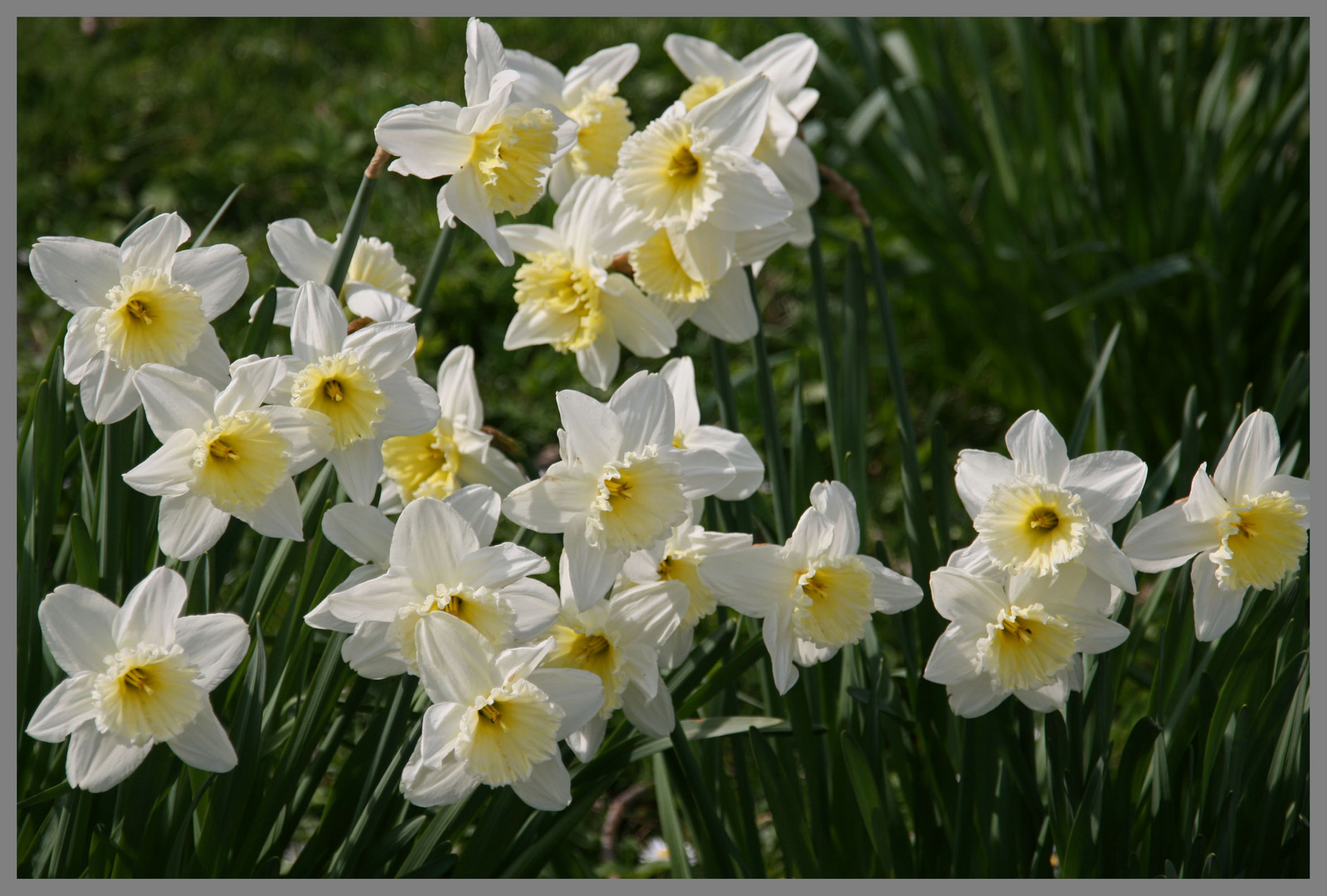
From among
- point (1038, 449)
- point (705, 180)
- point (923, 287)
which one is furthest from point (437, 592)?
point (923, 287)

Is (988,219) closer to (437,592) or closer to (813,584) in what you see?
(813,584)

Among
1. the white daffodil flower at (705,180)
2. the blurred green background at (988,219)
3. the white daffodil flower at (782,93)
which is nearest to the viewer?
the white daffodil flower at (705,180)

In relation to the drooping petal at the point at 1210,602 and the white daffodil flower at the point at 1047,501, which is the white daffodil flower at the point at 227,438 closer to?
the white daffodil flower at the point at 1047,501

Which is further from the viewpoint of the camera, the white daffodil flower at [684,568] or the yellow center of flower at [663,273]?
the yellow center of flower at [663,273]

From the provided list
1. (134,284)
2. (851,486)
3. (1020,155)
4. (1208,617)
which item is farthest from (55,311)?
(1208,617)

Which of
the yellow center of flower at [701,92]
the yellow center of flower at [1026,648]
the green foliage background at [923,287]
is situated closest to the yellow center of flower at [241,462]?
the green foliage background at [923,287]

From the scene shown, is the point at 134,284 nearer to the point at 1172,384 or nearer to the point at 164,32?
the point at 1172,384
